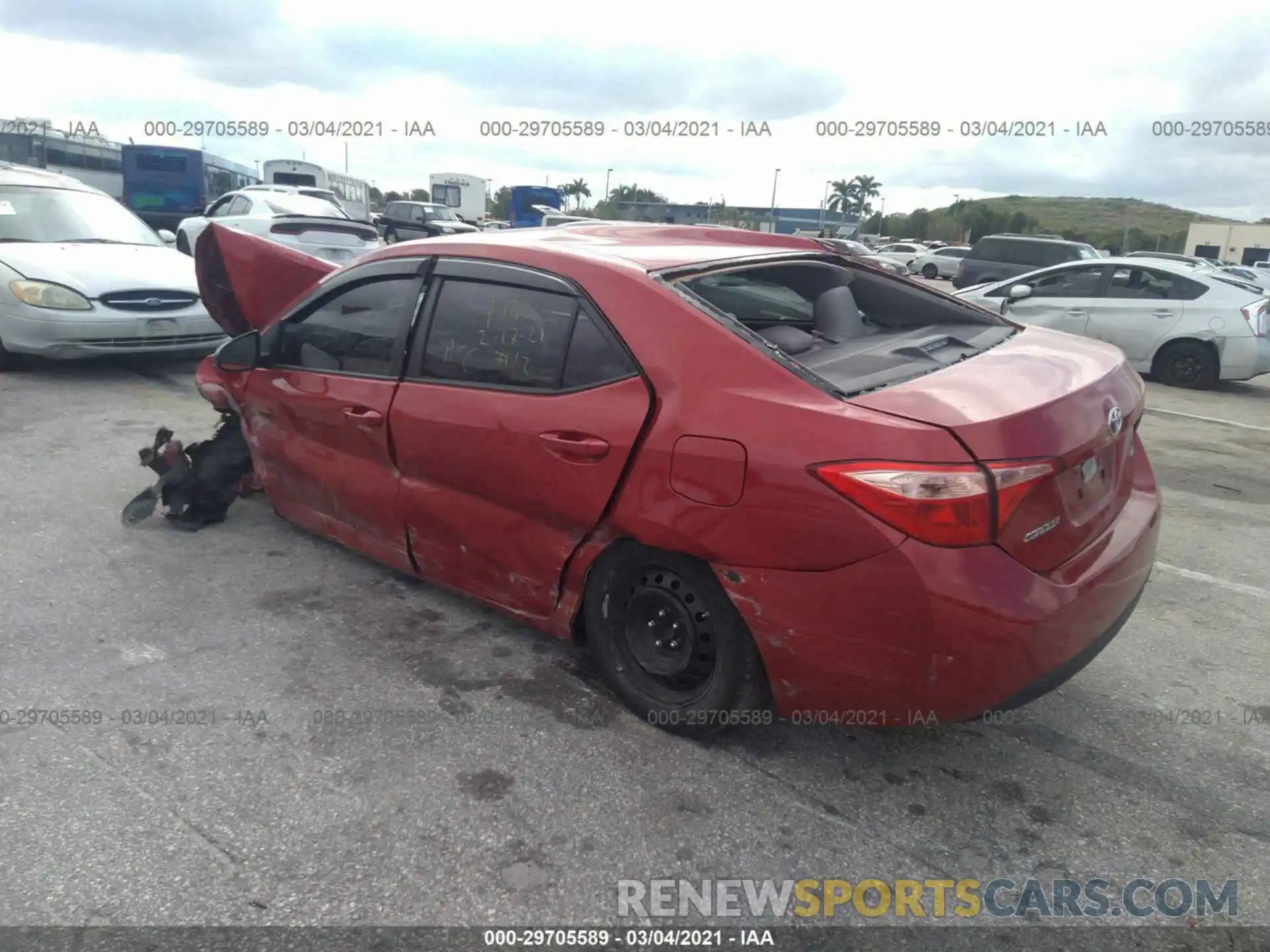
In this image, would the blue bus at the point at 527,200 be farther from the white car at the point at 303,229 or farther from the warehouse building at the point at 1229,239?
the warehouse building at the point at 1229,239

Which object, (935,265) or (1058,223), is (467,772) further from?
(1058,223)

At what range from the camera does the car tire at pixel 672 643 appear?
2.64m

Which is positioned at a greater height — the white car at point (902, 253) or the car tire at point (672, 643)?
the white car at point (902, 253)

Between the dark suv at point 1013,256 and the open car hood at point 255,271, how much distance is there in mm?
16503

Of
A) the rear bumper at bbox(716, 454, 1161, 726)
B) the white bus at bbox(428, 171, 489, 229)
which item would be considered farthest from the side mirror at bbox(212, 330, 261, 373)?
the white bus at bbox(428, 171, 489, 229)

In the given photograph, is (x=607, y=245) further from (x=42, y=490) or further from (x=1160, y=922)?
(x=42, y=490)

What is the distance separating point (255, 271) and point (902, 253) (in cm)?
4334

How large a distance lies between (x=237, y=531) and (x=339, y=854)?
8.37ft

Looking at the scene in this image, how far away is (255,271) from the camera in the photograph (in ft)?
15.0

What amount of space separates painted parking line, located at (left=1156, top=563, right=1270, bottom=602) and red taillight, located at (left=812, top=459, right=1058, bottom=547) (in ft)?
8.96

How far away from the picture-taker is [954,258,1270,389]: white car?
9.91 metres

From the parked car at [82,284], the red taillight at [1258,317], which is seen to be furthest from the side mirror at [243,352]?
the red taillight at [1258,317]

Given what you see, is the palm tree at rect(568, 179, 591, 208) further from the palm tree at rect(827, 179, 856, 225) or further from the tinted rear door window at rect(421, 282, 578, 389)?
the tinted rear door window at rect(421, 282, 578, 389)

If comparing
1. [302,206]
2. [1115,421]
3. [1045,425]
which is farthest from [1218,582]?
[302,206]
